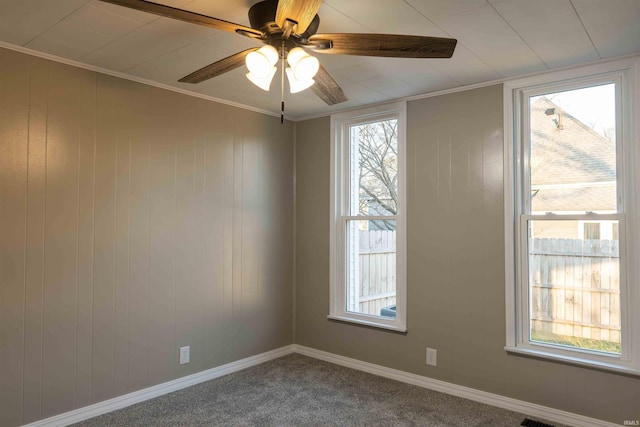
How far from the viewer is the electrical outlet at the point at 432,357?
11.2 feet

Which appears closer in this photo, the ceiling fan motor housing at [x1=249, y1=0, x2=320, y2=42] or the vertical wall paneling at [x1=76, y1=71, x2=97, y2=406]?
the ceiling fan motor housing at [x1=249, y1=0, x2=320, y2=42]

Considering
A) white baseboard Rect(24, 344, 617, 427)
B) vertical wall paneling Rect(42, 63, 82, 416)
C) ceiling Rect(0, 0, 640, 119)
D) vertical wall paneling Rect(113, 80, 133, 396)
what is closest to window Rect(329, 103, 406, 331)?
white baseboard Rect(24, 344, 617, 427)

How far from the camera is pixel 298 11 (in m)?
1.61

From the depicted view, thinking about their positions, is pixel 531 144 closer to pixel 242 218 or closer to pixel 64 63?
pixel 242 218

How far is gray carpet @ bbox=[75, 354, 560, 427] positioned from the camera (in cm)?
284

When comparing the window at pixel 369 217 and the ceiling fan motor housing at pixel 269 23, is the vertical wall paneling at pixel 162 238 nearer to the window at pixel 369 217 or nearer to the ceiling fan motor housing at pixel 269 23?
the window at pixel 369 217

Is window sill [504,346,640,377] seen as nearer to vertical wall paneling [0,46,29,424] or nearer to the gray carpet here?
the gray carpet

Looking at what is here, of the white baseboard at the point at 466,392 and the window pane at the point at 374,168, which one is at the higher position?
the window pane at the point at 374,168

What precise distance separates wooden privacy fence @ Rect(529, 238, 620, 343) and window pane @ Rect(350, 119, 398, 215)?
1224mm

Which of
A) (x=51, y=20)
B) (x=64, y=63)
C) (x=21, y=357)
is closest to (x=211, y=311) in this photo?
(x=21, y=357)

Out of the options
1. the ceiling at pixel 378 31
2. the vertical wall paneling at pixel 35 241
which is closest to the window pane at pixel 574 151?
the ceiling at pixel 378 31

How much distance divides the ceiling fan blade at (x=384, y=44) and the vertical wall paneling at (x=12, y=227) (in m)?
1.88

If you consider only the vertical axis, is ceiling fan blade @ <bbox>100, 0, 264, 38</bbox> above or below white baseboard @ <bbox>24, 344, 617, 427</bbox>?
above

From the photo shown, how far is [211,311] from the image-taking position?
3.60 metres
